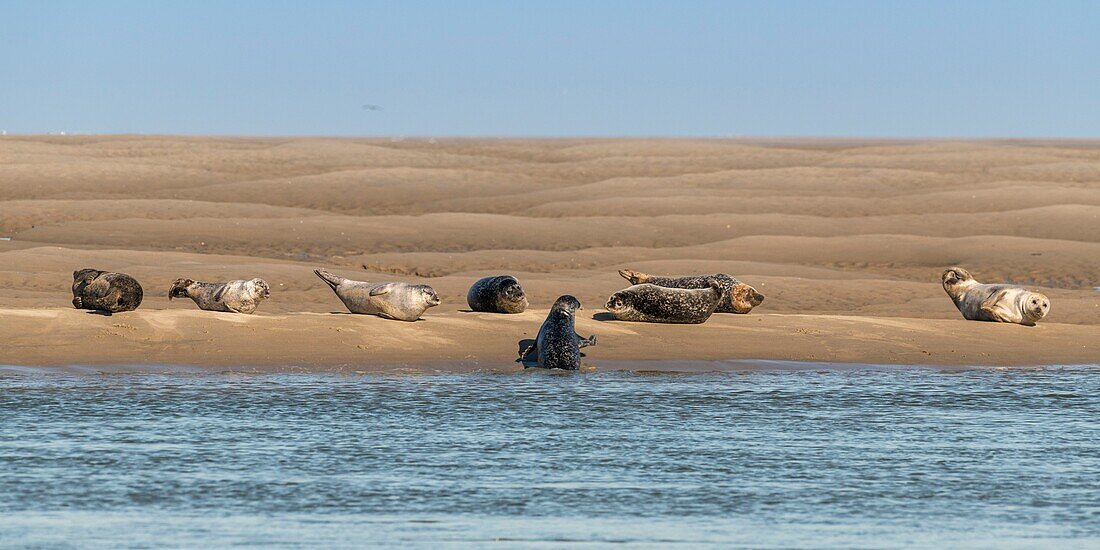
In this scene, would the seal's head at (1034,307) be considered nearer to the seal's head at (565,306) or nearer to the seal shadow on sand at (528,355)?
the seal's head at (565,306)

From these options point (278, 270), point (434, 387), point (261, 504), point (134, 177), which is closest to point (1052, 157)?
point (134, 177)

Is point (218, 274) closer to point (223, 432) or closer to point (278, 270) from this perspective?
point (278, 270)

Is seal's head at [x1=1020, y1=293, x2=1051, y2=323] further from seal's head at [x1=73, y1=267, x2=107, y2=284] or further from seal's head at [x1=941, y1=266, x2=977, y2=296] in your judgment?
→ seal's head at [x1=73, y1=267, x2=107, y2=284]

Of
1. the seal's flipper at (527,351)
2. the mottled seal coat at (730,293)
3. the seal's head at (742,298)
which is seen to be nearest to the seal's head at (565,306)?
the seal's flipper at (527,351)

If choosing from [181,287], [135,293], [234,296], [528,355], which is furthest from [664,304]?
[135,293]

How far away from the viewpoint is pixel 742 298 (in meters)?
19.8

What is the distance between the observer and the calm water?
8.98 m

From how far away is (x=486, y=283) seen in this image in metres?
19.2

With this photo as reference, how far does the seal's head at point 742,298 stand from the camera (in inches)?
778

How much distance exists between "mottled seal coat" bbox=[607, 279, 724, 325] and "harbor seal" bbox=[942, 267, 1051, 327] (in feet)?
11.9

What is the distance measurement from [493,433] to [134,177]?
141 feet

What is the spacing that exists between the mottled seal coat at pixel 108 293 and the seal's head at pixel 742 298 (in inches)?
276

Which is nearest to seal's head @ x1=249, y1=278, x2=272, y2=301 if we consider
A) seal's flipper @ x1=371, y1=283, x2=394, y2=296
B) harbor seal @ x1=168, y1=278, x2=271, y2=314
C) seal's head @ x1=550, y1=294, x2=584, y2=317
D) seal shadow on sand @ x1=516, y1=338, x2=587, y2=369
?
harbor seal @ x1=168, y1=278, x2=271, y2=314

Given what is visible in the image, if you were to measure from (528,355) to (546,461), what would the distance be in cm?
555
